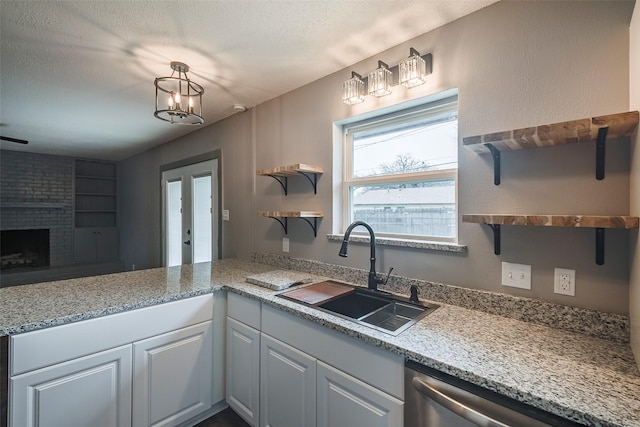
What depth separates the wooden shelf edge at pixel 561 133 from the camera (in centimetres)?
92

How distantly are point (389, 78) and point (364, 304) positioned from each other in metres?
1.28

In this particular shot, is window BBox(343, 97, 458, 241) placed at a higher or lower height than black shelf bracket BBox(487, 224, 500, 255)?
higher

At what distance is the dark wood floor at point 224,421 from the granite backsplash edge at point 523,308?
112 cm

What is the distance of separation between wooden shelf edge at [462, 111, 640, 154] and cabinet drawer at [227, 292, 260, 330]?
1364 mm

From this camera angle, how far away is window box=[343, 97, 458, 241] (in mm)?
1618

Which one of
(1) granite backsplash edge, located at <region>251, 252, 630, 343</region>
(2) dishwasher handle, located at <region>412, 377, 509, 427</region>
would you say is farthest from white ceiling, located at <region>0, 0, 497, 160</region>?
(2) dishwasher handle, located at <region>412, 377, 509, 427</region>

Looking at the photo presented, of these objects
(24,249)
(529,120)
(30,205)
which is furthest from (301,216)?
(24,249)

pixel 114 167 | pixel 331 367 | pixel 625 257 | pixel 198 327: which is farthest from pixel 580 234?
pixel 114 167

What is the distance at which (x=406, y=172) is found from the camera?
70.0 inches

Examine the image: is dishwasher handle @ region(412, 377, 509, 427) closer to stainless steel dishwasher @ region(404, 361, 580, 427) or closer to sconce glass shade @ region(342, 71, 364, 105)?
stainless steel dishwasher @ region(404, 361, 580, 427)

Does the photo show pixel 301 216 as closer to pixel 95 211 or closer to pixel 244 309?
pixel 244 309

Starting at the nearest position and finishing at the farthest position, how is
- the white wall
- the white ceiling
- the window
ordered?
the white wall → the white ceiling → the window

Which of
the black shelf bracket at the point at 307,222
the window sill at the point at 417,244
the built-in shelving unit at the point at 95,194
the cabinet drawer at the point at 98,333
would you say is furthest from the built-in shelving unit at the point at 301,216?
the built-in shelving unit at the point at 95,194

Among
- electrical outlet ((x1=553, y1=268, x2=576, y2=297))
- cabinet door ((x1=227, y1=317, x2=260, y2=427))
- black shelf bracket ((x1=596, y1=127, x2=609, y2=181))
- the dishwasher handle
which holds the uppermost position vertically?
black shelf bracket ((x1=596, y1=127, x2=609, y2=181))
